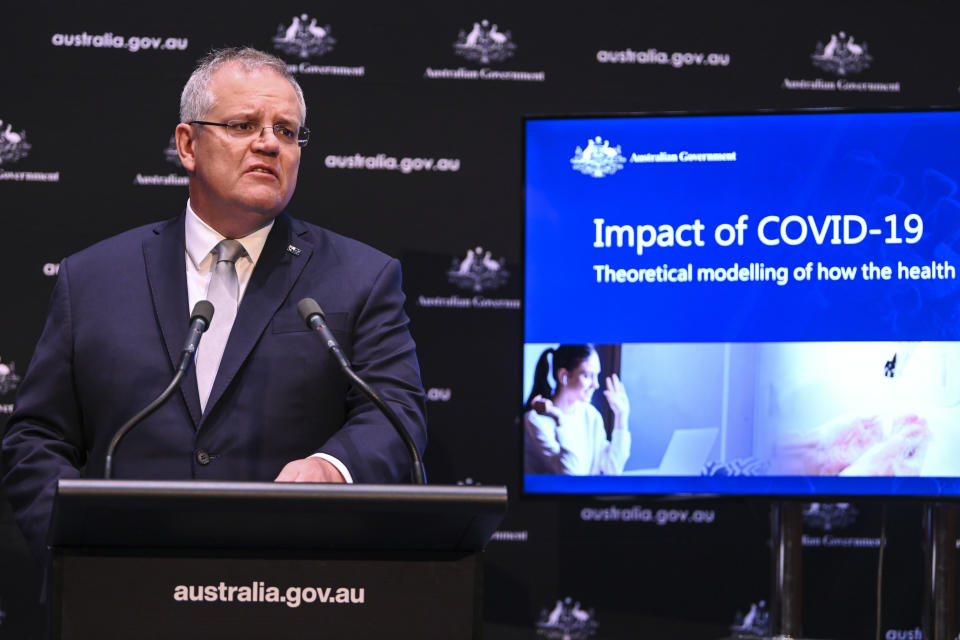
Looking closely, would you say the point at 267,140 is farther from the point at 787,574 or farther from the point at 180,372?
the point at 787,574

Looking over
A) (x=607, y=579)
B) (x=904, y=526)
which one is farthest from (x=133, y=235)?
(x=904, y=526)

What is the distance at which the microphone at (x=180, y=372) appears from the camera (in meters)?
1.78

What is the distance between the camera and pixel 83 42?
3.97m

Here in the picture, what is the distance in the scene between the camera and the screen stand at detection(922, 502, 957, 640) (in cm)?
301

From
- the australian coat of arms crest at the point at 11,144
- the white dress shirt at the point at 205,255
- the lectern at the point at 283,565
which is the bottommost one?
the lectern at the point at 283,565

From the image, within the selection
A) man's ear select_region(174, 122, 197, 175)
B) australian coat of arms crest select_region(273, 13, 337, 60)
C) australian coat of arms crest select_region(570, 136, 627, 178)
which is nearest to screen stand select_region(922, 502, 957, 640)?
australian coat of arms crest select_region(570, 136, 627, 178)

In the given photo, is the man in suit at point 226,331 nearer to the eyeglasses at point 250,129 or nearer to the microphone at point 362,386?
the eyeglasses at point 250,129

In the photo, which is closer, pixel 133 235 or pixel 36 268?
pixel 133 235

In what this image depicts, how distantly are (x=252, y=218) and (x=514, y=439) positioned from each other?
154 centimetres

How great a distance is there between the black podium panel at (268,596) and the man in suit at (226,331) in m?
0.84

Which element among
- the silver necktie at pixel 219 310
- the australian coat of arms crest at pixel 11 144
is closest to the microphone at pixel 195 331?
the silver necktie at pixel 219 310

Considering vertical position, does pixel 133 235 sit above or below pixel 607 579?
above

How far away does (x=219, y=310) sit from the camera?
271 cm

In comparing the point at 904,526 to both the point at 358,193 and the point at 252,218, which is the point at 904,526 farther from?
the point at 252,218
